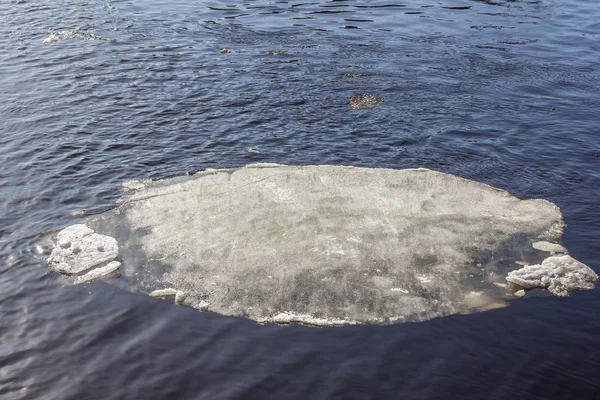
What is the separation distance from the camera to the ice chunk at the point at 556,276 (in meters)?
5.77

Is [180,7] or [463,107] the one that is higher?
[180,7]

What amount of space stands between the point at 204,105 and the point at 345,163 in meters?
3.07

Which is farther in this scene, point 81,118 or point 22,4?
point 22,4

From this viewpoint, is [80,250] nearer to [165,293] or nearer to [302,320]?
[165,293]

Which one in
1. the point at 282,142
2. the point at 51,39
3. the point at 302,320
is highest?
the point at 51,39

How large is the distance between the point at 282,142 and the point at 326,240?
2.84m

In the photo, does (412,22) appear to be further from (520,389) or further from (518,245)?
(520,389)

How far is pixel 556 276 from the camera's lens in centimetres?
585

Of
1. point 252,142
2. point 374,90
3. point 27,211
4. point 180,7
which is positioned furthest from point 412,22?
point 27,211

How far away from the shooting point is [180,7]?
1584 cm

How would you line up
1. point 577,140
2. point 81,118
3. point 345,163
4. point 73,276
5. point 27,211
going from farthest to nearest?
1. point 81,118
2. point 577,140
3. point 345,163
4. point 27,211
5. point 73,276

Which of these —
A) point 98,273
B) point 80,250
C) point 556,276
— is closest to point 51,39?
point 80,250

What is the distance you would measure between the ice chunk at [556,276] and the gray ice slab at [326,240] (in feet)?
0.53

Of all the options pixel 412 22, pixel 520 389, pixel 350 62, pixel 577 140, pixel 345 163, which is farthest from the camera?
pixel 412 22
